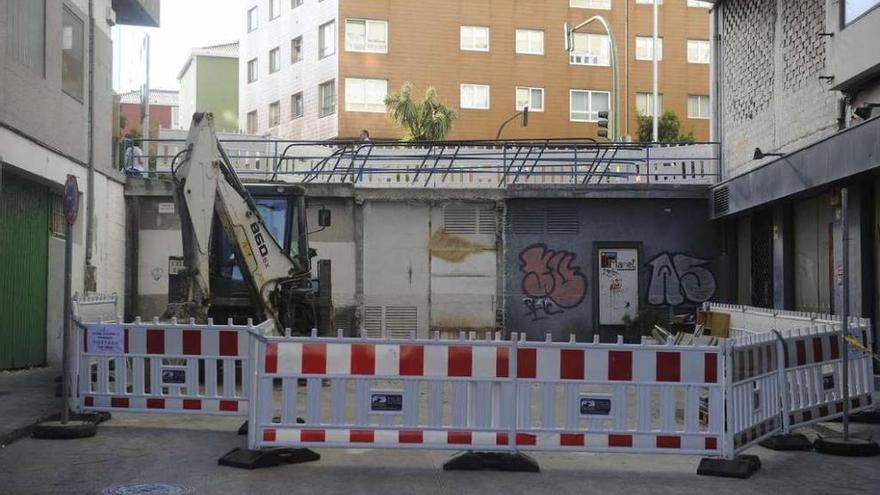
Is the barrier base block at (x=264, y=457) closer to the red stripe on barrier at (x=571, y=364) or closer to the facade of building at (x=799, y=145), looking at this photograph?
the red stripe on barrier at (x=571, y=364)

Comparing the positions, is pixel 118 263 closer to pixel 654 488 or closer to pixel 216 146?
pixel 216 146

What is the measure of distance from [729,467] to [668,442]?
54cm

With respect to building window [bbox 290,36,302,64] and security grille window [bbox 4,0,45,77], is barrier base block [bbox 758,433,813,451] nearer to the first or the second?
security grille window [bbox 4,0,45,77]

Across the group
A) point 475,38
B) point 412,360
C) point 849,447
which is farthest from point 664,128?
point 412,360

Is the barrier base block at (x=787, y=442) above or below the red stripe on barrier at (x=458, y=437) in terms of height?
below

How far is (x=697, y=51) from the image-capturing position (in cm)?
5169

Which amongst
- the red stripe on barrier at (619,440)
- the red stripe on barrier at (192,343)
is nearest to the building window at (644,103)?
the red stripe on barrier at (192,343)

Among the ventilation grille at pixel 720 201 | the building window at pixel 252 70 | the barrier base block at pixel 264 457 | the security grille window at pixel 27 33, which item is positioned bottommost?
the barrier base block at pixel 264 457

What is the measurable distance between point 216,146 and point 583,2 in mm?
38264

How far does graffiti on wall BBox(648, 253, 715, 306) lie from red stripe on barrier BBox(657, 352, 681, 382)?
1560 centimetres

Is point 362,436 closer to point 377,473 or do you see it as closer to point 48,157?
point 377,473

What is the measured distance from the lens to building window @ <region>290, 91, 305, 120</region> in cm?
4916

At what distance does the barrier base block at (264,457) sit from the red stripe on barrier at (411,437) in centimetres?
95

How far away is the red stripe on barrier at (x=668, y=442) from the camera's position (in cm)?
859
